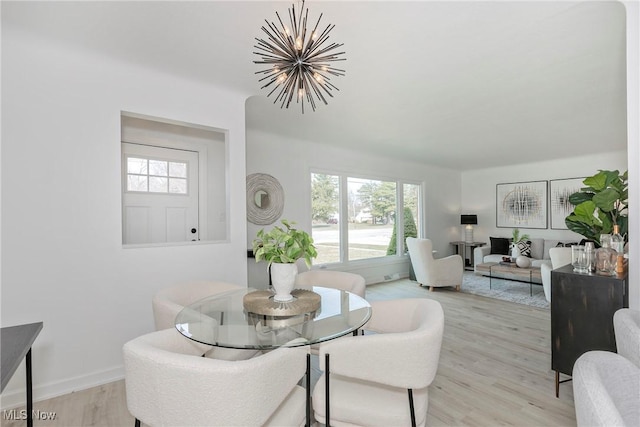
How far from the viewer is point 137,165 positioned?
3.36 meters

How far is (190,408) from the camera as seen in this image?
38.0 inches

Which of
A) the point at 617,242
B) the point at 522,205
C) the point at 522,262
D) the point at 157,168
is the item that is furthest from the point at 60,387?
the point at 522,205

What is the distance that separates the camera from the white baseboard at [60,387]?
79.4 inches

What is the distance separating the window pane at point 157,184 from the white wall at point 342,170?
3.77 feet

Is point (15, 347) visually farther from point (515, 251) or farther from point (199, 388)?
point (515, 251)

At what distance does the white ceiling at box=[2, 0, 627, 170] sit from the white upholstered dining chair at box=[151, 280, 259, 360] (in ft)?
5.57

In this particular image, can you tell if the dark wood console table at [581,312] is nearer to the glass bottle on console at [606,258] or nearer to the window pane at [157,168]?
the glass bottle on console at [606,258]

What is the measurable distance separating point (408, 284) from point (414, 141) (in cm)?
262

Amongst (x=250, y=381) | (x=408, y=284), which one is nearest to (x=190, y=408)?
(x=250, y=381)

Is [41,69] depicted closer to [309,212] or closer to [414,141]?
[309,212]

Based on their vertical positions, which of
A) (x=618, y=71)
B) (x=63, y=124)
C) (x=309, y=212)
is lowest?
(x=309, y=212)

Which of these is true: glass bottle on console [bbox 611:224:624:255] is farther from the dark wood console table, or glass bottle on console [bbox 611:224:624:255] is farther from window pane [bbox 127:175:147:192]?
window pane [bbox 127:175:147:192]

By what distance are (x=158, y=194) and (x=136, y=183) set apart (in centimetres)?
24

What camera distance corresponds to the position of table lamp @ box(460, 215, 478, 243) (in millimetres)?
Result: 7301
